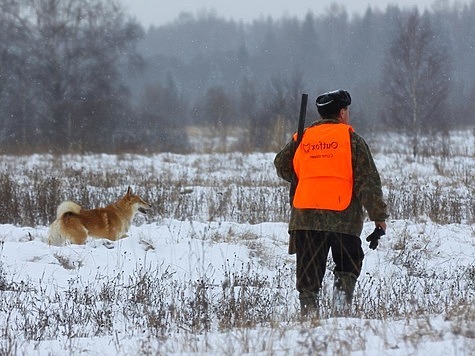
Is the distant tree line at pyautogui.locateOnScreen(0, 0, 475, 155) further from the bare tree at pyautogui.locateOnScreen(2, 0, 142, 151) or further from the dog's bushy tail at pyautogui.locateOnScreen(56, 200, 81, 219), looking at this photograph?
the dog's bushy tail at pyautogui.locateOnScreen(56, 200, 81, 219)

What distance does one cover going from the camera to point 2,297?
228 inches

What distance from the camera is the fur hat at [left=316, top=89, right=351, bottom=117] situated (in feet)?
15.9

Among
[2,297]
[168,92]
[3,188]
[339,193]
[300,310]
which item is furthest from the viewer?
[168,92]

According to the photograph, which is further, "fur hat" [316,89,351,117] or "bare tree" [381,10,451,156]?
"bare tree" [381,10,451,156]

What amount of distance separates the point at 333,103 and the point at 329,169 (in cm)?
55

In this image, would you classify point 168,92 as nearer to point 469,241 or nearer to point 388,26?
point 388,26

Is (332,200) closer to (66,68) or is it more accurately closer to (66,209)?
(66,209)

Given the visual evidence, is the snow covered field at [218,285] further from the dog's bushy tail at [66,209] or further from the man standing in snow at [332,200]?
the dog's bushy tail at [66,209]

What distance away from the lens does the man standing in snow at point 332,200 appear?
464 cm

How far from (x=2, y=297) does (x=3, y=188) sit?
6488mm

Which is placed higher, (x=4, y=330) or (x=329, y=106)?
(x=329, y=106)

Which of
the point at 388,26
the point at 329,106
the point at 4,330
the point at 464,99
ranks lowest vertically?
the point at 4,330

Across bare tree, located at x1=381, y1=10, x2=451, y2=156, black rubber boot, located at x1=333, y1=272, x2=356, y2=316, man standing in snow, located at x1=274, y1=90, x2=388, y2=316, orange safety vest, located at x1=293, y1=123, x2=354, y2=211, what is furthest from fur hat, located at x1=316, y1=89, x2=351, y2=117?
bare tree, located at x1=381, y1=10, x2=451, y2=156

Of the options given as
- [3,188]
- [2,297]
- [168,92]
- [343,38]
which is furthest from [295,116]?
[343,38]
